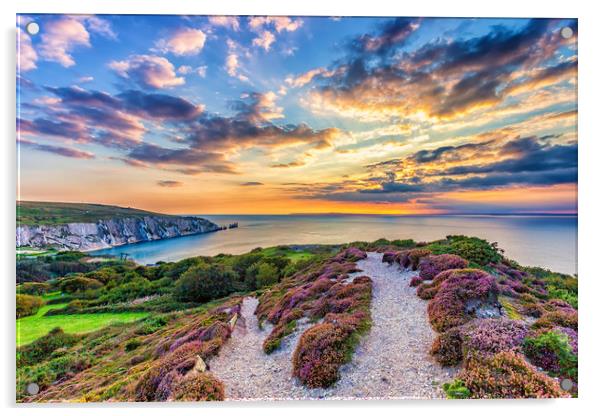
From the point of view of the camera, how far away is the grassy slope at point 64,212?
7.36 meters

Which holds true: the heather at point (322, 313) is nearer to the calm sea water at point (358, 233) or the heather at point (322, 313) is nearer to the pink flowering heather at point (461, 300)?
the calm sea water at point (358, 233)

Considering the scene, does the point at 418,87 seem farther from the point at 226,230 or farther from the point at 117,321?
the point at 117,321

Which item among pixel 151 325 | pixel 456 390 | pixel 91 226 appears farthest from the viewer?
pixel 151 325

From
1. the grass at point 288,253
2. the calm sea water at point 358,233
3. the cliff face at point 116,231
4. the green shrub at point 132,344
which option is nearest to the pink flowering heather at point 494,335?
the calm sea water at point 358,233

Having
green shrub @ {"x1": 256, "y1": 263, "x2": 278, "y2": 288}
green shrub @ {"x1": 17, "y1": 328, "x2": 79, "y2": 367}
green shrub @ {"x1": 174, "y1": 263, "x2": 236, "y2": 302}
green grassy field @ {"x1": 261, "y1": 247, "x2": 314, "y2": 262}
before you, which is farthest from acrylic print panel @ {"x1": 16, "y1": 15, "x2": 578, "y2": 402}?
green shrub @ {"x1": 256, "y1": 263, "x2": 278, "y2": 288}

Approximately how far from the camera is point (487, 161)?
8.48 meters

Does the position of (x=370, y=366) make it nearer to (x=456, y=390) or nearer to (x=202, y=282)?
(x=456, y=390)

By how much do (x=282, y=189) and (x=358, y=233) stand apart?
3011mm

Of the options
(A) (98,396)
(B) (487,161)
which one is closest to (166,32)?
(A) (98,396)

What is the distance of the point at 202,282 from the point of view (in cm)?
1030

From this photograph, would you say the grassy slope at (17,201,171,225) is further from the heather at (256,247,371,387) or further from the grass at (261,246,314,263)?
the heather at (256,247,371,387)

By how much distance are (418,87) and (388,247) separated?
5364 mm

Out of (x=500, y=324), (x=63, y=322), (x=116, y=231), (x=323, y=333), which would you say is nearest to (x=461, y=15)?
(x=500, y=324)

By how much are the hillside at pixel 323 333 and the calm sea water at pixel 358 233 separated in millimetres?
366
